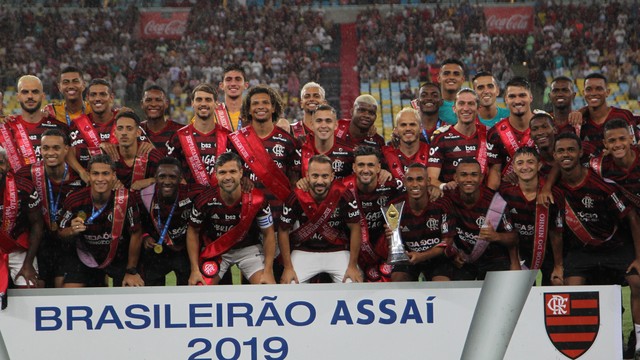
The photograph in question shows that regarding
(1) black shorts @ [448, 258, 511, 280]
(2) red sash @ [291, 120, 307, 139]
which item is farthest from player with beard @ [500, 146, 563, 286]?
(2) red sash @ [291, 120, 307, 139]

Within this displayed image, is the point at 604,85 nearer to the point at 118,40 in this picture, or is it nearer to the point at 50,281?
the point at 50,281

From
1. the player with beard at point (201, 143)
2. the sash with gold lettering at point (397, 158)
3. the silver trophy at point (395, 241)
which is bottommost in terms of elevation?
the silver trophy at point (395, 241)

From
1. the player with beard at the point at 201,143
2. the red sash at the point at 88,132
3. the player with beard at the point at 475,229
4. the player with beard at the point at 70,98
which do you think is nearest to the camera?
the player with beard at the point at 475,229

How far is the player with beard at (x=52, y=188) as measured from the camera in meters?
6.02

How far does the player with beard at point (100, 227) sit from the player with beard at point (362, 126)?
5.43 feet

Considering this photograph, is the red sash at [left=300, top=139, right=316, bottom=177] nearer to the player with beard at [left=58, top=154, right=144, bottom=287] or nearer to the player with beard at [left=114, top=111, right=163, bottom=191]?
the player with beard at [left=114, top=111, right=163, bottom=191]

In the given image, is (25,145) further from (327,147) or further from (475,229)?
(475,229)

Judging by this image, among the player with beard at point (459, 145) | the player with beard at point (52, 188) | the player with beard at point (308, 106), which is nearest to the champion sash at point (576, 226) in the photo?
the player with beard at point (459, 145)

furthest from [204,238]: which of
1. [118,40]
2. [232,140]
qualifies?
[118,40]

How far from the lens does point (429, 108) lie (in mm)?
6984

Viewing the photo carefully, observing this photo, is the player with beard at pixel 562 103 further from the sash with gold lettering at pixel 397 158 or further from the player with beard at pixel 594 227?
the sash with gold lettering at pixel 397 158

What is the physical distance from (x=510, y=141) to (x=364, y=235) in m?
1.30

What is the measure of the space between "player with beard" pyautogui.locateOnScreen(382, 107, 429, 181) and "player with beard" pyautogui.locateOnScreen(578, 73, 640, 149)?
124 centimetres

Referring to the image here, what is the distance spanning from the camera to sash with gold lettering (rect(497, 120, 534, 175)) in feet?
21.0
